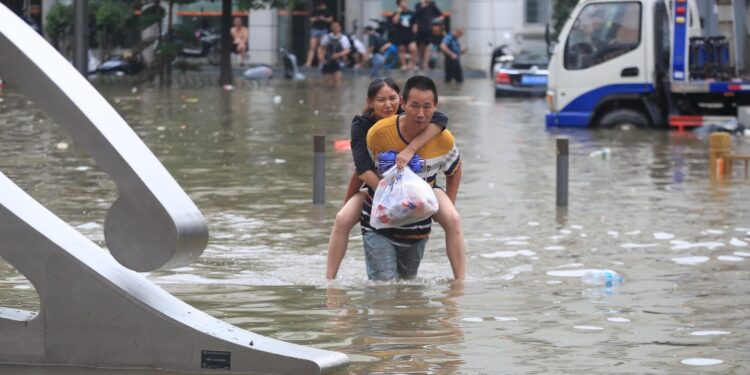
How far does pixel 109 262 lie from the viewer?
750 cm

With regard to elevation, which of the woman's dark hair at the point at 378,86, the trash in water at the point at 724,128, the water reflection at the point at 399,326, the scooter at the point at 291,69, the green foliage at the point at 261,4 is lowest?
the scooter at the point at 291,69

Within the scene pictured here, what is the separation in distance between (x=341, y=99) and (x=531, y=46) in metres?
7.48

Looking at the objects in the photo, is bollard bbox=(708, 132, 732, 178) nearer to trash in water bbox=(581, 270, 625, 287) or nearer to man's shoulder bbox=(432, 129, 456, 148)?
trash in water bbox=(581, 270, 625, 287)

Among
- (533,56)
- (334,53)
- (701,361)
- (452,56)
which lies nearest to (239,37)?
(334,53)

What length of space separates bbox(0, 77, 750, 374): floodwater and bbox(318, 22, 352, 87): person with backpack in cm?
1955

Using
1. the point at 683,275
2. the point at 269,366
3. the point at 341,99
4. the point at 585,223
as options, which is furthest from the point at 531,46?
the point at 269,366

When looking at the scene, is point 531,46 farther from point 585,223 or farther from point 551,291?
point 551,291

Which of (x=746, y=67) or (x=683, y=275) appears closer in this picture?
(x=683, y=275)

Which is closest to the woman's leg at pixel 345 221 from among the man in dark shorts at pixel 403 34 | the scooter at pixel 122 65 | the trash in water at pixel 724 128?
the trash in water at pixel 724 128

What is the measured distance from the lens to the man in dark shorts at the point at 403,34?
1885 inches

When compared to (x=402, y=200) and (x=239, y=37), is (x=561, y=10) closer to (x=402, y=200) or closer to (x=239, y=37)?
(x=239, y=37)

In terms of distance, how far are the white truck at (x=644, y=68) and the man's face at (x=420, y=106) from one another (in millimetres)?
16614

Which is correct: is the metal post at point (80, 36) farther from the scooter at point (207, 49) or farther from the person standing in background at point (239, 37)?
the person standing in background at point (239, 37)

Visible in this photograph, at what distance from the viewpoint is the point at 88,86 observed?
7.27 meters
